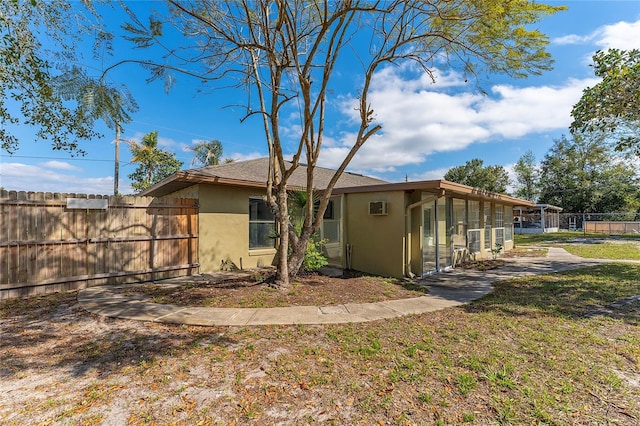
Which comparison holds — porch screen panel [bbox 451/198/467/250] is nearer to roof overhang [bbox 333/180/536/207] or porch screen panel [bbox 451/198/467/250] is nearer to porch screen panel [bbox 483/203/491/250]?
roof overhang [bbox 333/180/536/207]

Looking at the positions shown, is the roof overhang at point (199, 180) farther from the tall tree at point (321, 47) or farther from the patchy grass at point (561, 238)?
the patchy grass at point (561, 238)

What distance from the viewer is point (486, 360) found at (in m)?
3.10

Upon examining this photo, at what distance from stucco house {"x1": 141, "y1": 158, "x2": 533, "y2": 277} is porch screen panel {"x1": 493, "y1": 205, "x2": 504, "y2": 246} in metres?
3.18

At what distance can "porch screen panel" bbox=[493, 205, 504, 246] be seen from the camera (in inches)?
493

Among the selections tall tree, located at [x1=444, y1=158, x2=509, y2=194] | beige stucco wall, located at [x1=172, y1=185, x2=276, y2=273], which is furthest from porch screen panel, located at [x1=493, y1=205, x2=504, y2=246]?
tall tree, located at [x1=444, y1=158, x2=509, y2=194]

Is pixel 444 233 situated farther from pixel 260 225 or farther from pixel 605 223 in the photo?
pixel 605 223

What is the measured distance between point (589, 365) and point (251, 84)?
7821 mm

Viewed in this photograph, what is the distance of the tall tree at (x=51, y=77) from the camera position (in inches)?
179

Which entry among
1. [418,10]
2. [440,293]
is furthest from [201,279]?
[418,10]

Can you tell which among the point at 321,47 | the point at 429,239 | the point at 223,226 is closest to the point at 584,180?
the point at 429,239

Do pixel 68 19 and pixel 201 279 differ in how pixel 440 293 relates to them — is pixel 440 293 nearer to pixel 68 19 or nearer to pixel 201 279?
pixel 201 279

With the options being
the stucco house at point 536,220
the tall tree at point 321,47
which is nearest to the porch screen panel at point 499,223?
the tall tree at point 321,47

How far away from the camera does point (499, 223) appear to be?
1300 centimetres

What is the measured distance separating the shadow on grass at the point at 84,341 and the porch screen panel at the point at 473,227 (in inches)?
370
